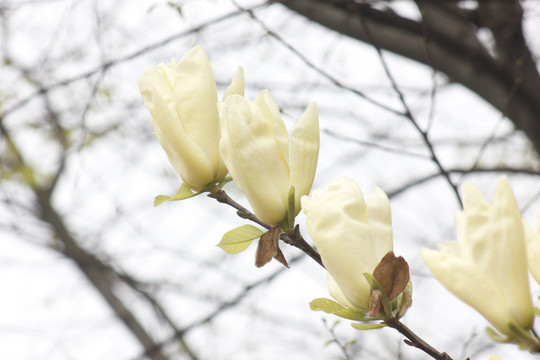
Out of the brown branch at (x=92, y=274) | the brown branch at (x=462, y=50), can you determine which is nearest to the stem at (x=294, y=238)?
the brown branch at (x=462, y=50)

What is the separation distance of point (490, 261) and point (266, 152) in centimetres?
18

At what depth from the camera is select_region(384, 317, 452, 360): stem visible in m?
0.38

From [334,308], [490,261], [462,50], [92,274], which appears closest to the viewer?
[490,261]

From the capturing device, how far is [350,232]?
39 centimetres

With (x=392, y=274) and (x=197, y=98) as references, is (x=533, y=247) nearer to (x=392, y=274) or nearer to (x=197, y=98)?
(x=392, y=274)

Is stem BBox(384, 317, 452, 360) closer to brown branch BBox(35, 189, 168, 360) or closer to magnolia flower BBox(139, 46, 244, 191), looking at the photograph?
magnolia flower BBox(139, 46, 244, 191)

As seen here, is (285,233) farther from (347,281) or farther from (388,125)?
(388,125)

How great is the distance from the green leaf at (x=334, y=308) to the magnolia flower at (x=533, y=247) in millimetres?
122

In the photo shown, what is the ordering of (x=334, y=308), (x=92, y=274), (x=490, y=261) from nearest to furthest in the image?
(x=490, y=261) → (x=334, y=308) → (x=92, y=274)

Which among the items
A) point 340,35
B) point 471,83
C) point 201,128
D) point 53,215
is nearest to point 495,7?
point 471,83

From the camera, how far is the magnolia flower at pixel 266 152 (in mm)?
424

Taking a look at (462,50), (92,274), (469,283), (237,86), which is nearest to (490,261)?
(469,283)

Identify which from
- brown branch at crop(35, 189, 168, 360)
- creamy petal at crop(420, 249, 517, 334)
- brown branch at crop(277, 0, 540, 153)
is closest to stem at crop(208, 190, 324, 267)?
creamy petal at crop(420, 249, 517, 334)

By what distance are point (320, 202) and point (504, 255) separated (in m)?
0.12
